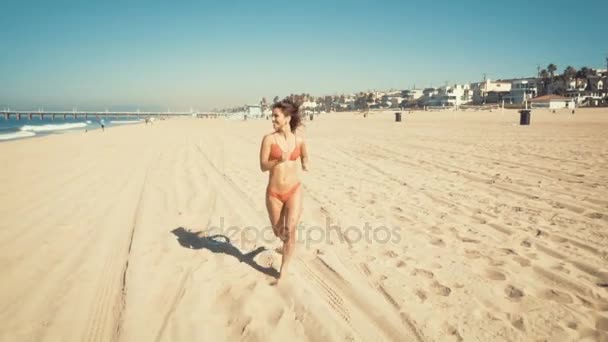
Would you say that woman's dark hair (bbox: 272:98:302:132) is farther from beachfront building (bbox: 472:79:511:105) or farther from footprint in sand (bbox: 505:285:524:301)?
beachfront building (bbox: 472:79:511:105)

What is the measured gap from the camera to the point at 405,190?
6801mm

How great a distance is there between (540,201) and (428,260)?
3.25 m

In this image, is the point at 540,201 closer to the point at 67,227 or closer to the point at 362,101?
the point at 67,227

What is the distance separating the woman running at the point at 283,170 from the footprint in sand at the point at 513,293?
2048 millimetres

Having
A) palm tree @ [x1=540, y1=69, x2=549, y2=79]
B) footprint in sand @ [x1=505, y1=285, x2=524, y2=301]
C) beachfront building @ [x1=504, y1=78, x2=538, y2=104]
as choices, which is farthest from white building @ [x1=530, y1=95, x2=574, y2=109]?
footprint in sand @ [x1=505, y1=285, x2=524, y2=301]

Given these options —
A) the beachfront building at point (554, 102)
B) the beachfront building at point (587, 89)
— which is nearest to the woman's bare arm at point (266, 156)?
the beachfront building at point (554, 102)

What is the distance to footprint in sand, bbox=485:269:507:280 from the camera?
3.31m

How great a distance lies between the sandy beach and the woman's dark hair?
1604 millimetres

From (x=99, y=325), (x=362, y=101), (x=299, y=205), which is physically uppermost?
(x=362, y=101)

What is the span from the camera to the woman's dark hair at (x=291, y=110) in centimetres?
316

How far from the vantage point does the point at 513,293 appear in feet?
9.99

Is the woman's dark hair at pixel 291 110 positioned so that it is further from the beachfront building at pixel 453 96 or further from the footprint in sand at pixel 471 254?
the beachfront building at pixel 453 96

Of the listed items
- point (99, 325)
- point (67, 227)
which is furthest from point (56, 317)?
point (67, 227)

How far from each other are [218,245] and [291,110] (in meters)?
2.22
